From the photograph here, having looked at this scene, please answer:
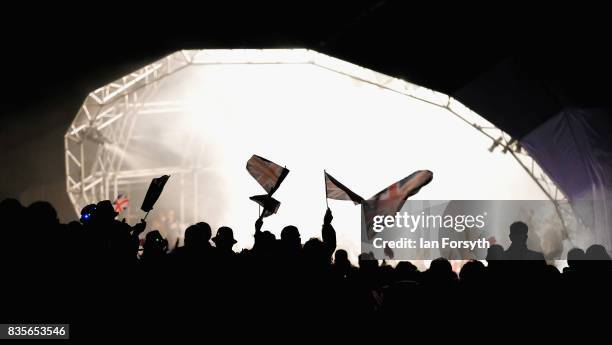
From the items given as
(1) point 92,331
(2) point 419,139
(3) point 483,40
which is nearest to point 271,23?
(3) point 483,40

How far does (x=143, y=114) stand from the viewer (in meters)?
17.8

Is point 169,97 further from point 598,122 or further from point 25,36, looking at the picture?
point 598,122

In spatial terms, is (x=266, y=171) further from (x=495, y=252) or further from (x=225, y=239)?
(x=495, y=252)

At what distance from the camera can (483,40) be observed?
41.2ft

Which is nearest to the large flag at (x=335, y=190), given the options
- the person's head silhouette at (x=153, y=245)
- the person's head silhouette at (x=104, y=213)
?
the person's head silhouette at (x=153, y=245)

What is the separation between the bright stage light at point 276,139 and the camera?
51.2ft

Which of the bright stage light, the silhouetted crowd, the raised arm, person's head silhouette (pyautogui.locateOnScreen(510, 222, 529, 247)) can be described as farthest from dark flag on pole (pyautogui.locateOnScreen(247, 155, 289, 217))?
the bright stage light

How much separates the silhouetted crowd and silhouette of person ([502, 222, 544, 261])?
372 millimetres

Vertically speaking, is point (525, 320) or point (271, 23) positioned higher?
point (271, 23)

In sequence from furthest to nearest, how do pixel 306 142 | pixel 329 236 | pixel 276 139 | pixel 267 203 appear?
pixel 276 139 → pixel 306 142 → pixel 267 203 → pixel 329 236

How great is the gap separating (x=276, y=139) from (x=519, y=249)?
471 inches

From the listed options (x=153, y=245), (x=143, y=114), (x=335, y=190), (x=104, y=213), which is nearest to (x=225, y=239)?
(x=153, y=245)

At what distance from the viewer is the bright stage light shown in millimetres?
15602

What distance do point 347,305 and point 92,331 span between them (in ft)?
4.95
